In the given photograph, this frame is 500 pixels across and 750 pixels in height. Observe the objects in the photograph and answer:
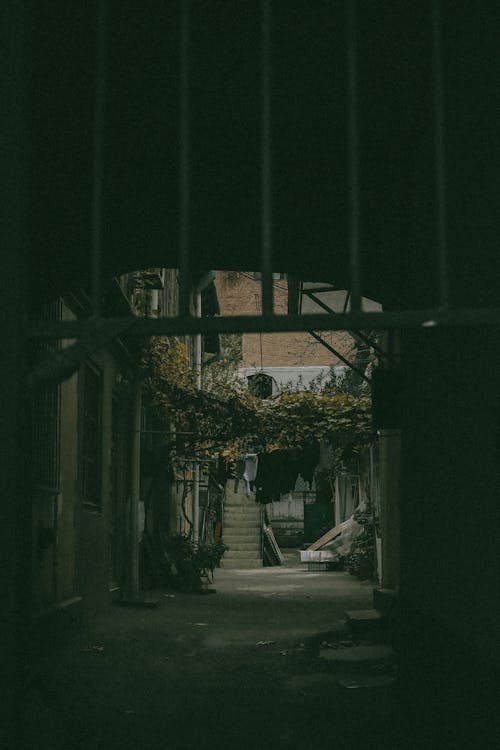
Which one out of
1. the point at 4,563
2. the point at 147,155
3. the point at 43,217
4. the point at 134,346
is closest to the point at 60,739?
the point at 4,563

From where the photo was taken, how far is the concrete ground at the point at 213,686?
5746mm

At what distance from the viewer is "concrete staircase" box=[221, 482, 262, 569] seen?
84.0 ft

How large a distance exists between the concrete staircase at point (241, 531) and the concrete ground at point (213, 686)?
12475 mm

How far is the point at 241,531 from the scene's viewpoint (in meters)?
27.1

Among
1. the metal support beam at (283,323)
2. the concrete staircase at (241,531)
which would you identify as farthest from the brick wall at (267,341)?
the metal support beam at (283,323)

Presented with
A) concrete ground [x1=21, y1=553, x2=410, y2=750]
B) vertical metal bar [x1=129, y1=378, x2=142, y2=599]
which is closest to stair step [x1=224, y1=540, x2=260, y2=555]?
vertical metal bar [x1=129, y1=378, x2=142, y2=599]

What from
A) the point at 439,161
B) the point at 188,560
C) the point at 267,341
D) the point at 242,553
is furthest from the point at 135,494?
the point at 267,341

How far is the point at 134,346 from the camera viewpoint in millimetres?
14828

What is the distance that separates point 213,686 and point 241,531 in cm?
1961

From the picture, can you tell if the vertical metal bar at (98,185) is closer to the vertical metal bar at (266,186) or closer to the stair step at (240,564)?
the vertical metal bar at (266,186)

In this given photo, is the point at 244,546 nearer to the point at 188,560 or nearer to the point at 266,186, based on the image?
the point at 188,560

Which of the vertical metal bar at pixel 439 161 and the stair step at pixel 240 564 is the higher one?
the vertical metal bar at pixel 439 161

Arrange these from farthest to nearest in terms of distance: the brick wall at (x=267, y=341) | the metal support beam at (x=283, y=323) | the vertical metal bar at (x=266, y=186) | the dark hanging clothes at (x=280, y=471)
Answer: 1. the brick wall at (x=267, y=341)
2. the dark hanging clothes at (x=280, y=471)
3. the vertical metal bar at (x=266, y=186)
4. the metal support beam at (x=283, y=323)

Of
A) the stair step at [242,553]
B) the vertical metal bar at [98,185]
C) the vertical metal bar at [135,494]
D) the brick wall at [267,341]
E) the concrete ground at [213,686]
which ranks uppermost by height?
the brick wall at [267,341]
